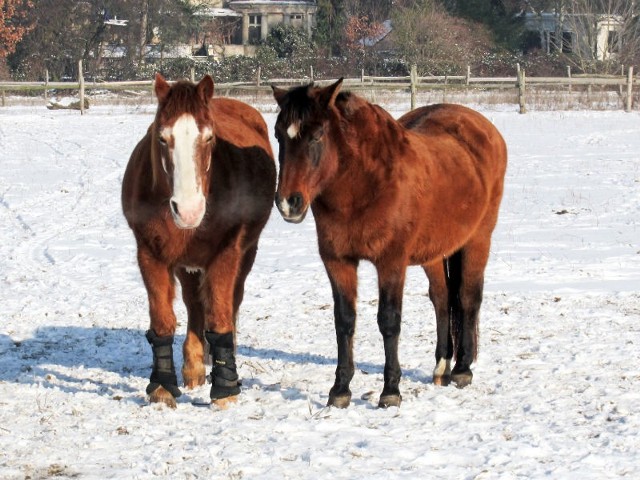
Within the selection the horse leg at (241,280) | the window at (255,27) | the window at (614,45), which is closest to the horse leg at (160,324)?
the horse leg at (241,280)

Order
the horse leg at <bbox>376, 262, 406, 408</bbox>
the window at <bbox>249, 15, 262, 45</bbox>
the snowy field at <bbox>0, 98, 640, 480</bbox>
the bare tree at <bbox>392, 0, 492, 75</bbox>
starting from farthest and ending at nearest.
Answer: the window at <bbox>249, 15, 262, 45</bbox>, the bare tree at <bbox>392, 0, 492, 75</bbox>, the horse leg at <bbox>376, 262, 406, 408</bbox>, the snowy field at <bbox>0, 98, 640, 480</bbox>

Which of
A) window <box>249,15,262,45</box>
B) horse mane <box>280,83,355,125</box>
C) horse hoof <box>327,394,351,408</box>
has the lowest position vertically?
horse hoof <box>327,394,351,408</box>

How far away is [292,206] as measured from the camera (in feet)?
15.8

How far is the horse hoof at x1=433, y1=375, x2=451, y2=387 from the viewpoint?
5.89m

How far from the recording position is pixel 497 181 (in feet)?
20.7

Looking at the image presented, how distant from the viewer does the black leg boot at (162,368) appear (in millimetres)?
5434

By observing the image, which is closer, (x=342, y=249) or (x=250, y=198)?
(x=342, y=249)

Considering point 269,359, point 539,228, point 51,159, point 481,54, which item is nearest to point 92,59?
point 481,54

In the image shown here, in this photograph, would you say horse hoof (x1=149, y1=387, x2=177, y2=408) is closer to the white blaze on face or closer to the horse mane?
the white blaze on face

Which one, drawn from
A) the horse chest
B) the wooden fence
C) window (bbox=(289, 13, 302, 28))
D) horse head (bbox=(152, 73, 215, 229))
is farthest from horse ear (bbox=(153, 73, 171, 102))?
window (bbox=(289, 13, 302, 28))

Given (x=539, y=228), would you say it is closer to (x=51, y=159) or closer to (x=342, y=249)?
(x=342, y=249)

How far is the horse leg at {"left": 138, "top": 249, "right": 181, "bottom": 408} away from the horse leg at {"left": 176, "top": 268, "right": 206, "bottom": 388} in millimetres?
387

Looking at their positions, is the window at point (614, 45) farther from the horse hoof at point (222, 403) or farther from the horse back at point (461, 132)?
the horse hoof at point (222, 403)

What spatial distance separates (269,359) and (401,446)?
2.06 meters
